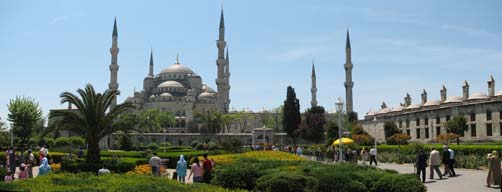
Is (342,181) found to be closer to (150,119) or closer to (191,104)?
(150,119)

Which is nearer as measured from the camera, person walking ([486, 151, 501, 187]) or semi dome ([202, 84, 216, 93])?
person walking ([486, 151, 501, 187])

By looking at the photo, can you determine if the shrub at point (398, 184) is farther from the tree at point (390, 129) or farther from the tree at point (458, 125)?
the tree at point (390, 129)

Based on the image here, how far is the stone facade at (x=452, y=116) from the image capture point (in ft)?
105

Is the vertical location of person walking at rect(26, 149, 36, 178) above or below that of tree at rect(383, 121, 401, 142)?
below

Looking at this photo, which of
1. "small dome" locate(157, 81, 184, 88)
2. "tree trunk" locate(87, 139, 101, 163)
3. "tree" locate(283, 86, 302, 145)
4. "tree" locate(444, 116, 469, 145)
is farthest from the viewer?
"small dome" locate(157, 81, 184, 88)

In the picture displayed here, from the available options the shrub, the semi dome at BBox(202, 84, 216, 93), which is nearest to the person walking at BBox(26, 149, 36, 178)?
the shrub

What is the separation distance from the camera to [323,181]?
10.6 metres

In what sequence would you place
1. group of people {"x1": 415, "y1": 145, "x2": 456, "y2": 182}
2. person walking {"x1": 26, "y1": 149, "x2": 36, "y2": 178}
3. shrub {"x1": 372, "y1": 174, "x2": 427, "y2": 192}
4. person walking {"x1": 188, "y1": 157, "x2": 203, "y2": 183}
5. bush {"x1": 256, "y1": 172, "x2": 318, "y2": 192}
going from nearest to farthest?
shrub {"x1": 372, "y1": 174, "x2": 427, "y2": 192}, bush {"x1": 256, "y1": 172, "x2": 318, "y2": 192}, person walking {"x1": 188, "y1": 157, "x2": 203, "y2": 183}, group of people {"x1": 415, "y1": 145, "x2": 456, "y2": 182}, person walking {"x1": 26, "y1": 149, "x2": 36, "y2": 178}

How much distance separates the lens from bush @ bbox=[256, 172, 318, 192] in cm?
1057

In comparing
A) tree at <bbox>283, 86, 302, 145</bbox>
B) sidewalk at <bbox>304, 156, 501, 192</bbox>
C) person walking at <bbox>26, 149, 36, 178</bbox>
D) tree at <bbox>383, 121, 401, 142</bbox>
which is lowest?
sidewalk at <bbox>304, 156, 501, 192</bbox>

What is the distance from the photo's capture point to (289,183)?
10562 mm

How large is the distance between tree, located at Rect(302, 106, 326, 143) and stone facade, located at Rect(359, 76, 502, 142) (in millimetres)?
5991

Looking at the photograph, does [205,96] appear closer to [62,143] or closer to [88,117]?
[62,143]

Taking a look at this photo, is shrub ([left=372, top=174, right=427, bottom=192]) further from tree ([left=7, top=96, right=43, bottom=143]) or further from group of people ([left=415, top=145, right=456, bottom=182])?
tree ([left=7, top=96, right=43, bottom=143])
